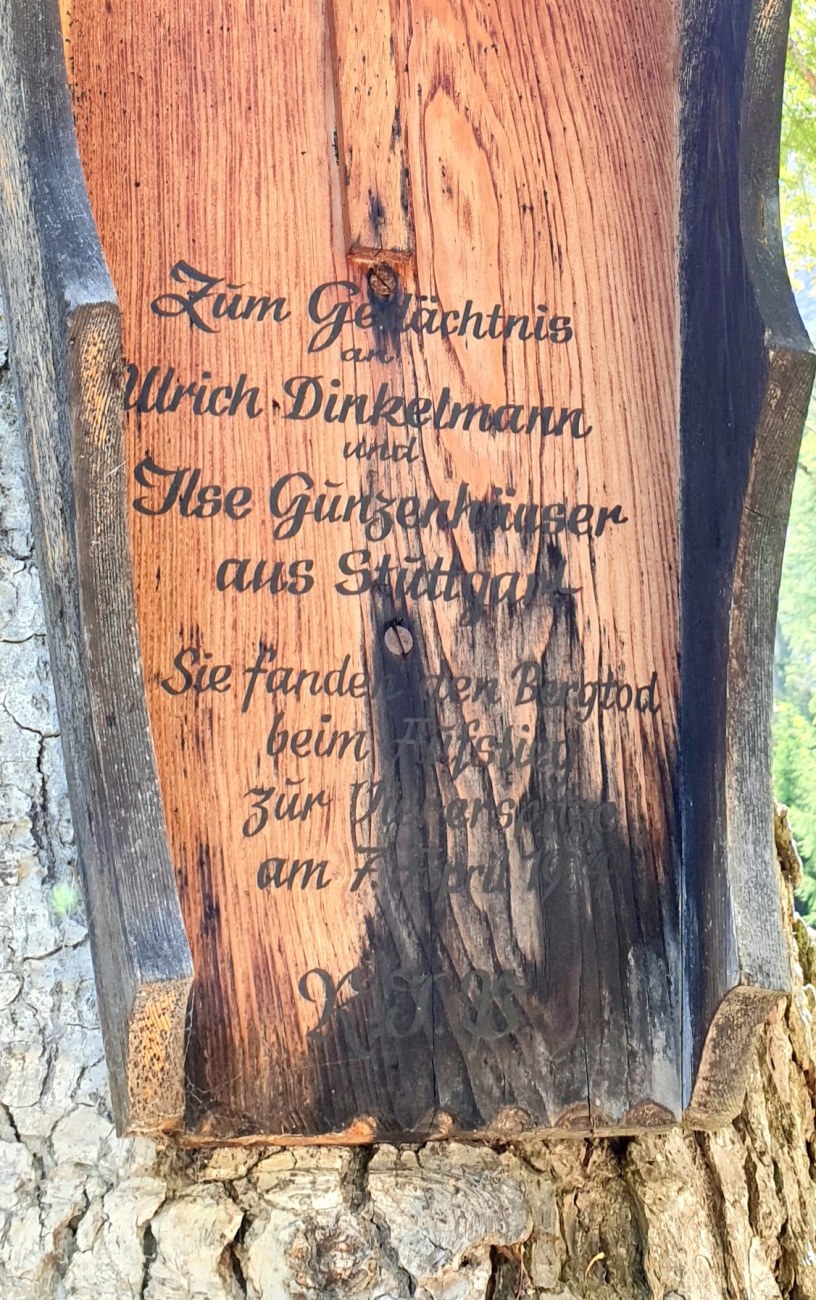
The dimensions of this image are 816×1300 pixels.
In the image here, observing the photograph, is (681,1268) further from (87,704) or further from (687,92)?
(687,92)

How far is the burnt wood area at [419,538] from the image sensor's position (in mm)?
1245

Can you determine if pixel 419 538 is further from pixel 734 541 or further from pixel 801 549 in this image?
pixel 801 549

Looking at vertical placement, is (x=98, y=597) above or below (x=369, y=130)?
below

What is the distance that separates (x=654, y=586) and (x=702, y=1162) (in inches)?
23.3

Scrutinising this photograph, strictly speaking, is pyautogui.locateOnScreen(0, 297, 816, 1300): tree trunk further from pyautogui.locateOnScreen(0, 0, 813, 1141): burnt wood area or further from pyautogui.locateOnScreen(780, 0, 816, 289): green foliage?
pyautogui.locateOnScreen(780, 0, 816, 289): green foliage

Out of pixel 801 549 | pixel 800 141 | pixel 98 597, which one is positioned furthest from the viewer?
pixel 801 549

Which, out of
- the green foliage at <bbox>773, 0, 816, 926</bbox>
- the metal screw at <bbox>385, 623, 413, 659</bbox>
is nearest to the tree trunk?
the metal screw at <bbox>385, 623, 413, 659</bbox>

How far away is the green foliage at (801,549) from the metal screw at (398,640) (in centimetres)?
165

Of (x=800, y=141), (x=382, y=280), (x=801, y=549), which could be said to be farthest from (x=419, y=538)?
(x=801, y=549)

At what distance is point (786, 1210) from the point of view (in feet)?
4.97

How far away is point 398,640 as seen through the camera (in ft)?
4.48

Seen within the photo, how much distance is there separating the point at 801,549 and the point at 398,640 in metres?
1.95

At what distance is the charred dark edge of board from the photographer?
51.3 inches

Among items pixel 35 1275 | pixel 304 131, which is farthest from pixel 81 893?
pixel 304 131
